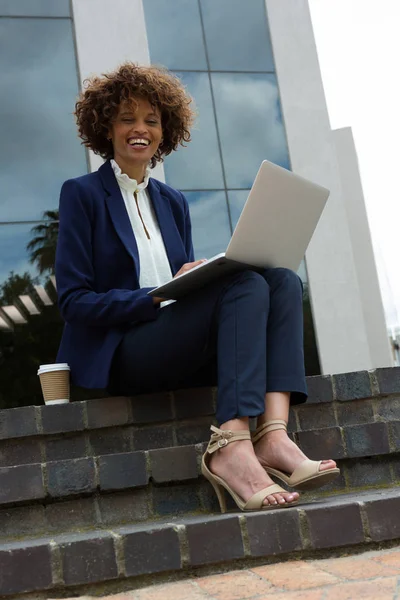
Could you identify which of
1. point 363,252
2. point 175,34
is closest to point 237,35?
point 175,34

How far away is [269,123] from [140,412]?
7.75 m

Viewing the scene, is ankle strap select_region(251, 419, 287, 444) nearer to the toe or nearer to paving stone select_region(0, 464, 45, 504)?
the toe

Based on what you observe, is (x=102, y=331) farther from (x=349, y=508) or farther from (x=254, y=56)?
(x=254, y=56)

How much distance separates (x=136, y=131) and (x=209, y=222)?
247 inches

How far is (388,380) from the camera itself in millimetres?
2744

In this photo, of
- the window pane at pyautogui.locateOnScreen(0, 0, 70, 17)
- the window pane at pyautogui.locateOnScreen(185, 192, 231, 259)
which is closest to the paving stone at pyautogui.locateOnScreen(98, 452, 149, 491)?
the window pane at pyautogui.locateOnScreen(185, 192, 231, 259)

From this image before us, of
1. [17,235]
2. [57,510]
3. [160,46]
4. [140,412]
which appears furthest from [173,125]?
[160,46]

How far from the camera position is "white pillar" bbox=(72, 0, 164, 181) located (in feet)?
29.4

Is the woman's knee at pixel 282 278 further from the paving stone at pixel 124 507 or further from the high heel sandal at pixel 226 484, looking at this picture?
the paving stone at pixel 124 507

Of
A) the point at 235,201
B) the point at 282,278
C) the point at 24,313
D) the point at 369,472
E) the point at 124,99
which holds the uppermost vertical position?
the point at 235,201

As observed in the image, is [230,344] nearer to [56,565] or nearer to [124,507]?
[124,507]

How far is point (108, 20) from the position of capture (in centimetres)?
929

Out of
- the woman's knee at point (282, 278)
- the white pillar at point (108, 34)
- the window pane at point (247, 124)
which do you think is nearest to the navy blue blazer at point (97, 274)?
the woman's knee at point (282, 278)

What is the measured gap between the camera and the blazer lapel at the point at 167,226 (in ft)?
8.93
